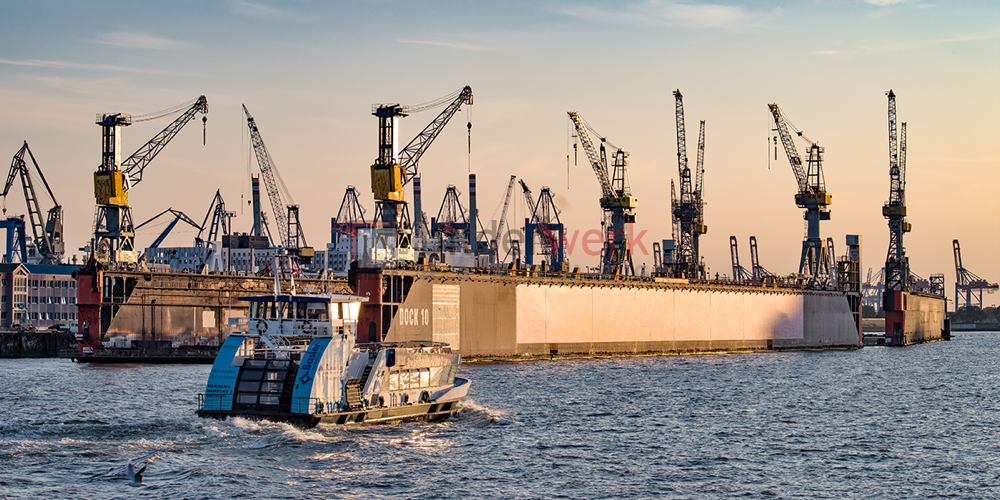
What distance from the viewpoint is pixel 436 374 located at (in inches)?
2125

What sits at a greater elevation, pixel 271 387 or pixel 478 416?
pixel 271 387

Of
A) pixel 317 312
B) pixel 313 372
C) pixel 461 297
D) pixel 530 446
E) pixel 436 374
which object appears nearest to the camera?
pixel 313 372

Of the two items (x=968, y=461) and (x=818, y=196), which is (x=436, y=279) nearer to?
(x=968, y=461)

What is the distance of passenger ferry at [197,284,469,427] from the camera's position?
45.0 m

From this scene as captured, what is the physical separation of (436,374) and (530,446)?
8094 millimetres

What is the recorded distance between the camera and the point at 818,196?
16775 cm

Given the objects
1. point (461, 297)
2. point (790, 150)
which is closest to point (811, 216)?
point (790, 150)

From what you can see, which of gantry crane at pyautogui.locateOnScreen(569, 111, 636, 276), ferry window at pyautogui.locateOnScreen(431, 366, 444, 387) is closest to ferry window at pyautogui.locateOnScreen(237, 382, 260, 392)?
ferry window at pyautogui.locateOnScreen(431, 366, 444, 387)

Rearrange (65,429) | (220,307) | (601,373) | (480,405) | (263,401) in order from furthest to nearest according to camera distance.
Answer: (220,307), (601,373), (480,405), (65,429), (263,401)

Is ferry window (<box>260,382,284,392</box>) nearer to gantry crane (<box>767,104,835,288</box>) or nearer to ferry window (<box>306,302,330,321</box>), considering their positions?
ferry window (<box>306,302,330,321</box>)

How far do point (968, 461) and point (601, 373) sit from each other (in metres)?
48.4

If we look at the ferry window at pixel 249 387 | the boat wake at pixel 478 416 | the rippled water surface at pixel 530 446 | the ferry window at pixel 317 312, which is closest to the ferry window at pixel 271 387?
the ferry window at pixel 249 387

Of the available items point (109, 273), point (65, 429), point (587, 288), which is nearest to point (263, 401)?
point (65, 429)

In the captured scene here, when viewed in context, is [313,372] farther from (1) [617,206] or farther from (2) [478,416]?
(1) [617,206]
